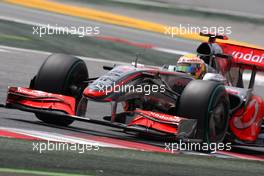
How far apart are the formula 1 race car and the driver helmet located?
Result: 0.18 meters

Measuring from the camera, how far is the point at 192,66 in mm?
10789

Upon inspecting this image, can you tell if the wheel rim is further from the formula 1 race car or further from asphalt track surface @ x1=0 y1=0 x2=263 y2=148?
asphalt track surface @ x1=0 y1=0 x2=263 y2=148

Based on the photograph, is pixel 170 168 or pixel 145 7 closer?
pixel 170 168

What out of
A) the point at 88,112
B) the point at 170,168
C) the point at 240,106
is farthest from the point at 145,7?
the point at 170,168

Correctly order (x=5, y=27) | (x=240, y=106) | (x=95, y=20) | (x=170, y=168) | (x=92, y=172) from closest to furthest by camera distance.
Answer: (x=92, y=172) < (x=170, y=168) < (x=240, y=106) < (x=5, y=27) < (x=95, y=20)

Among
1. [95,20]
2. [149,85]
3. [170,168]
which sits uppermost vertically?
[95,20]

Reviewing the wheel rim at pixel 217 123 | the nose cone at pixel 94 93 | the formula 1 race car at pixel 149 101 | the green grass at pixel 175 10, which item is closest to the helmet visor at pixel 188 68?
the formula 1 race car at pixel 149 101

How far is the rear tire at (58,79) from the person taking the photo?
33.9ft

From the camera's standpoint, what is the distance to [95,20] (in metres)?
24.2

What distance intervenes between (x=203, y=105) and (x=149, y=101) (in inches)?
39.0

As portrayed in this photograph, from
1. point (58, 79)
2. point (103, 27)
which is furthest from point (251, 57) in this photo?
point (103, 27)

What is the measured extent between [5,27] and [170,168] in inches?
525

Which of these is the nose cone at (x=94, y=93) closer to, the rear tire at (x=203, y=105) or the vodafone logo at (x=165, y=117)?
the vodafone logo at (x=165, y=117)

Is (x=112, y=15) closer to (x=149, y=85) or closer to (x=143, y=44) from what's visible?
(x=143, y=44)
